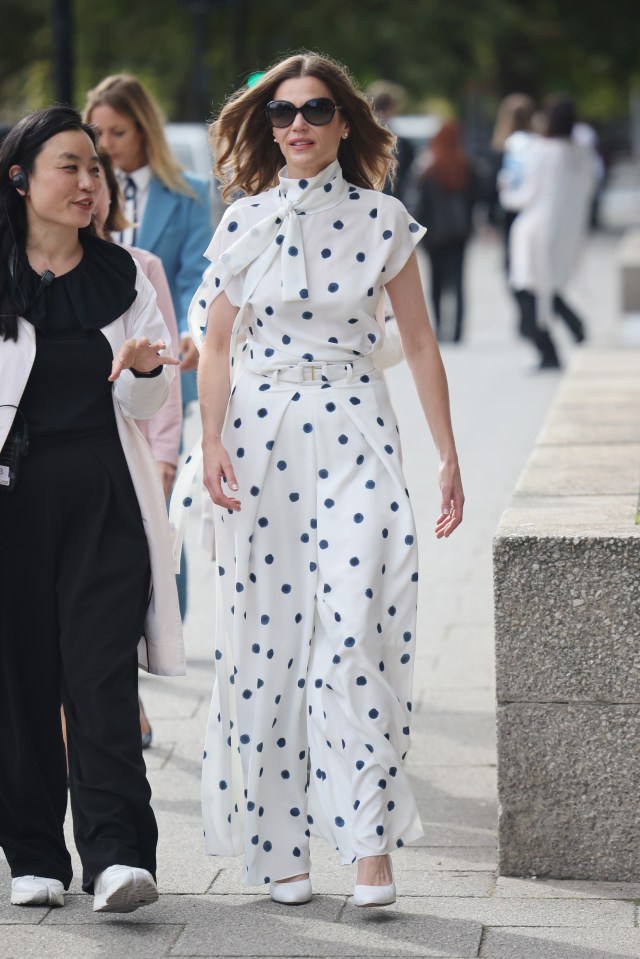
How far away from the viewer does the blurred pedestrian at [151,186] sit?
5.81 m

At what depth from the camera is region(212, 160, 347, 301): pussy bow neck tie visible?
4.16 meters

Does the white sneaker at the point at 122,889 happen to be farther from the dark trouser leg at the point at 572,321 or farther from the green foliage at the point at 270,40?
the green foliage at the point at 270,40

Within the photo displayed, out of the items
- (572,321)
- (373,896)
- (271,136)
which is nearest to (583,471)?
(271,136)

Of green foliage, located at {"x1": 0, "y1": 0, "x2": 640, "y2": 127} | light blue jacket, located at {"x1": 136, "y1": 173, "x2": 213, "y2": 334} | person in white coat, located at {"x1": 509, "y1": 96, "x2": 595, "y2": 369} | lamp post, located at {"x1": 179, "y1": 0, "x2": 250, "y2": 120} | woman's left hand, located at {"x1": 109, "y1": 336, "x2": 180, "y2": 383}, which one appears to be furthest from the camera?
green foliage, located at {"x1": 0, "y1": 0, "x2": 640, "y2": 127}

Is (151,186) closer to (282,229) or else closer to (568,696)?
(282,229)

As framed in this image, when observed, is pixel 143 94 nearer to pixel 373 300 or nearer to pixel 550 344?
pixel 373 300

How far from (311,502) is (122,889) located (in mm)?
976

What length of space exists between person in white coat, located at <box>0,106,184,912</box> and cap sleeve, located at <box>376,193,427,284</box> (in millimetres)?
564

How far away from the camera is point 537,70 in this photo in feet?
130

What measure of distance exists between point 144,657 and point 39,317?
86 centimetres

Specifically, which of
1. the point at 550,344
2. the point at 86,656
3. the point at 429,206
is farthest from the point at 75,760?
the point at 429,206

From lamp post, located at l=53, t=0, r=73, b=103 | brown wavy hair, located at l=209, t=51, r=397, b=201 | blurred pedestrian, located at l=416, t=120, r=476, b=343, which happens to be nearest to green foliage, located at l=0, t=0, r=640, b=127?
blurred pedestrian, located at l=416, t=120, r=476, b=343

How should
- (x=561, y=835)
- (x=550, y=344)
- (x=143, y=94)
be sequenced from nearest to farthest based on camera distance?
1. (x=561, y=835)
2. (x=143, y=94)
3. (x=550, y=344)

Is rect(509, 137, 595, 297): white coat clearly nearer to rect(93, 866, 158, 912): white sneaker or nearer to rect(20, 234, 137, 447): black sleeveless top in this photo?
rect(20, 234, 137, 447): black sleeveless top
